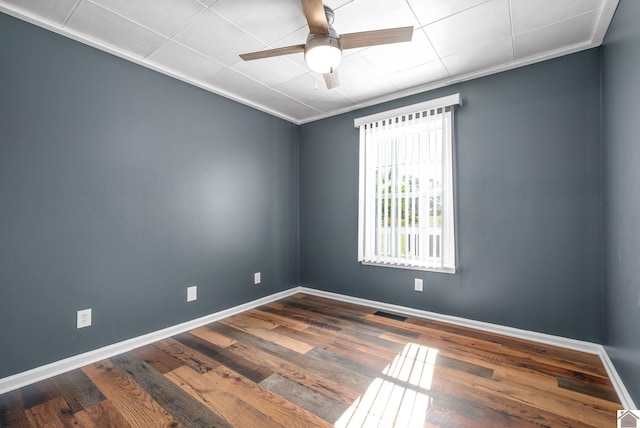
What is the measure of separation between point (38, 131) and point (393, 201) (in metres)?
3.02

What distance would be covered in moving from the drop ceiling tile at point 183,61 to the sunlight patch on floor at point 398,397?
283 centimetres

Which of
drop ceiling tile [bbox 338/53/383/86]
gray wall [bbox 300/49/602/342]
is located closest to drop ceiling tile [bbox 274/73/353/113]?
drop ceiling tile [bbox 338/53/383/86]

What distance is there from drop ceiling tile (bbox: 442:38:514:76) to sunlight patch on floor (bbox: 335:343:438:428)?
8.06ft

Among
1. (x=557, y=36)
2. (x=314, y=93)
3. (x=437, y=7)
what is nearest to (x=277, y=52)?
(x=437, y=7)

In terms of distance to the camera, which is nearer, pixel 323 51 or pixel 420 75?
pixel 323 51

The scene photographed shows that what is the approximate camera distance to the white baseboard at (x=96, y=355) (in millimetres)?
1866

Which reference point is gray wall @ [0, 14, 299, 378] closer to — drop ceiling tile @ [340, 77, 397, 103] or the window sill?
drop ceiling tile @ [340, 77, 397, 103]

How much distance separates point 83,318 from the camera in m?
2.16

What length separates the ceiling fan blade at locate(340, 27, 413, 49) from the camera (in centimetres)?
163

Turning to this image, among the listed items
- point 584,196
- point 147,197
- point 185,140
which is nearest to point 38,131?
point 147,197

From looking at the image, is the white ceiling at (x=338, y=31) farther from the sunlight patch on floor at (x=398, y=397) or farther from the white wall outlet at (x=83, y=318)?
the sunlight patch on floor at (x=398, y=397)

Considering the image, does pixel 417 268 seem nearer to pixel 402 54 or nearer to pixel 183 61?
pixel 402 54

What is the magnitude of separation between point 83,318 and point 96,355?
30 centimetres

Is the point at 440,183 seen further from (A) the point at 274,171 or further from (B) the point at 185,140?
(B) the point at 185,140
